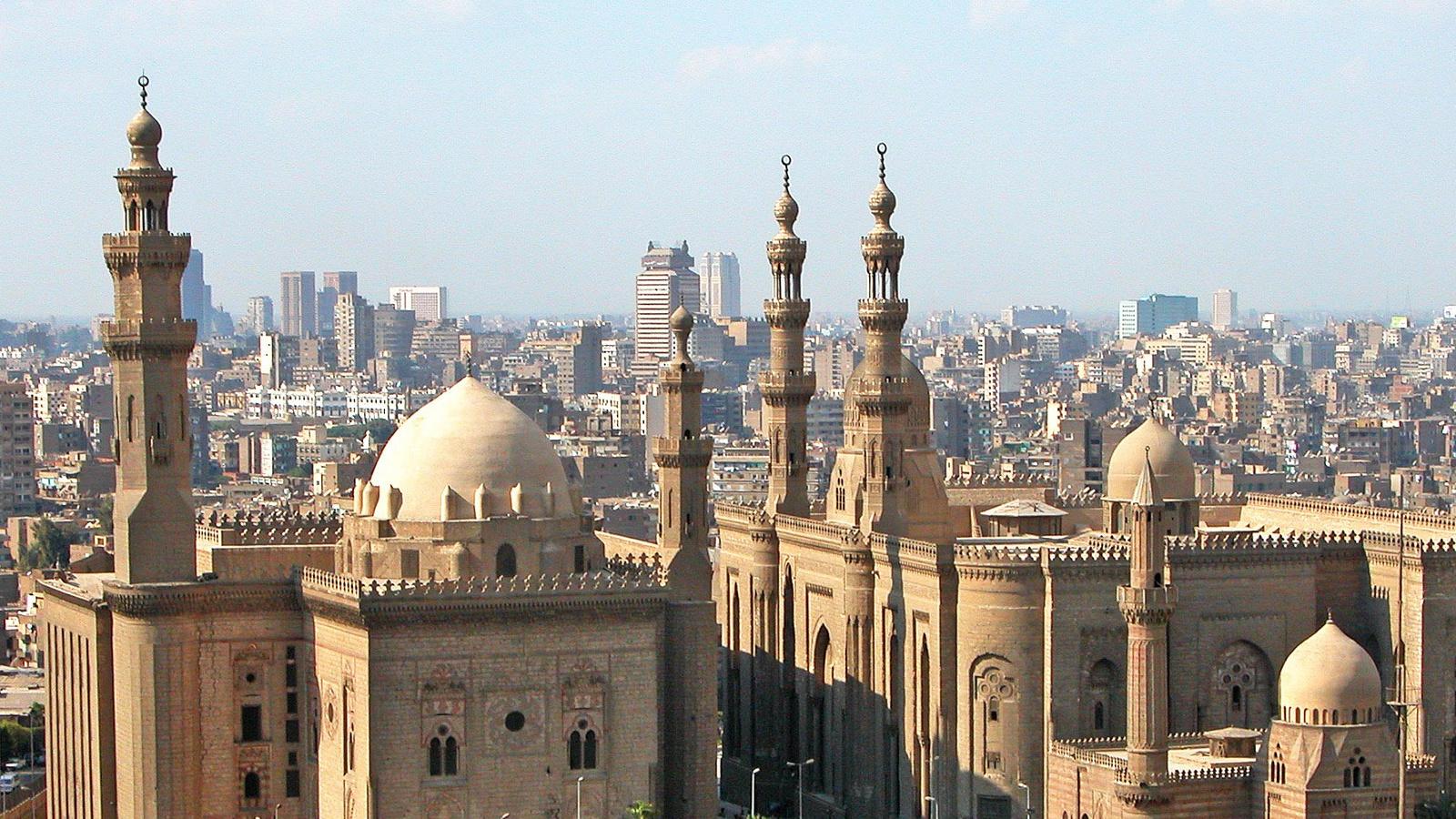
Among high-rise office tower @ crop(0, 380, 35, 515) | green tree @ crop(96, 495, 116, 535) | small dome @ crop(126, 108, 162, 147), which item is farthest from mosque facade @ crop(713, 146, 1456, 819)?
high-rise office tower @ crop(0, 380, 35, 515)

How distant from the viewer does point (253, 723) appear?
57844 millimetres

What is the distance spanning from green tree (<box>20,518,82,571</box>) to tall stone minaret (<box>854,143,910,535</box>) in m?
65.8

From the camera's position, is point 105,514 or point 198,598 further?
point 105,514

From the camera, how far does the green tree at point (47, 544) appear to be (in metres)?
125

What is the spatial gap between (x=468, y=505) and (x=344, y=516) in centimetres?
290

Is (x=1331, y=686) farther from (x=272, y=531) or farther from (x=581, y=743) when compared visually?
(x=272, y=531)

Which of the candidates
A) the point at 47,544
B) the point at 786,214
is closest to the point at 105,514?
the point at 47,544

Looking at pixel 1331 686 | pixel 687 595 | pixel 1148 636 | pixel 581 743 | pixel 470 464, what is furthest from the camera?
pixel 687 595

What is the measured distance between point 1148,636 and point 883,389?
419 inches

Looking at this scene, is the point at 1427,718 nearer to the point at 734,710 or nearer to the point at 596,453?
the point at 734,710

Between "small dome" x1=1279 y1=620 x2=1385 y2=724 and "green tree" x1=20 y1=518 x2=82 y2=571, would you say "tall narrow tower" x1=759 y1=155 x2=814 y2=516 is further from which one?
"green tree" x1=20 y1=518 x2=82 y2=571

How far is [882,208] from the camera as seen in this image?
64.7 meters

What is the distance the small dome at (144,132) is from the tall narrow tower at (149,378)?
0.05ft

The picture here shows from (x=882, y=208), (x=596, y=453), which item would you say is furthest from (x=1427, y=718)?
(x=596, y=453)
